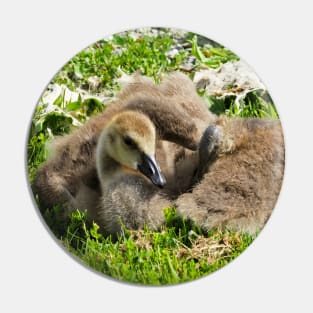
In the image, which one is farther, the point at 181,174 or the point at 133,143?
the point at 181,174

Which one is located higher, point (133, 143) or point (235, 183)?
point (133, 143)

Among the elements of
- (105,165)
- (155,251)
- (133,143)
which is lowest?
(155,251)

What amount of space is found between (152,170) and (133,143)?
0.52 feet

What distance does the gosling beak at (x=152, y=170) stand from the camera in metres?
3.87

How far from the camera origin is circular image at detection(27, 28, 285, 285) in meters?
3.92

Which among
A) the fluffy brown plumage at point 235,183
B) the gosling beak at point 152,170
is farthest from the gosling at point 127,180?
the fluffy brown plumage at point 235,183

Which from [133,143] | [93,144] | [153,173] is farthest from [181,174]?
[93,144]

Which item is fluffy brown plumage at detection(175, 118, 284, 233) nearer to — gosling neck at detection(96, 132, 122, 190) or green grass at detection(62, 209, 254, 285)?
green grass at detection(62, 209, 254, 285)

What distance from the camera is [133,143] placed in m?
3.85

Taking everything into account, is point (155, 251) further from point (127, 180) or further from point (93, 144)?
point (93, 144)

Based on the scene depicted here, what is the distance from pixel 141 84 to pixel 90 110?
0.30 meters

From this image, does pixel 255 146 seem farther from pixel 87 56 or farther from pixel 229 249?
pixel 87 56

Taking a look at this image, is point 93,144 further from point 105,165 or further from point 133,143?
point 133,143

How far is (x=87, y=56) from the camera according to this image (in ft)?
13.9
